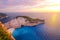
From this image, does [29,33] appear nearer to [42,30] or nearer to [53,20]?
[42,30]

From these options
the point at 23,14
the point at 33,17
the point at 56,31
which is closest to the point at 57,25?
the point at 56,31

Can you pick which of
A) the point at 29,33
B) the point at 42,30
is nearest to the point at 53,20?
the point at 42,30

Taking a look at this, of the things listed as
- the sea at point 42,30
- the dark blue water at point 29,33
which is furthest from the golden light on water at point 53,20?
the dark blue water at point 29,33

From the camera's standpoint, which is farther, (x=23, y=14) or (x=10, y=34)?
(x=23, y=14)

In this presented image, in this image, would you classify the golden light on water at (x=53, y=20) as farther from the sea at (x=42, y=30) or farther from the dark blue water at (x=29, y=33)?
the dark blue water at (x=29, y=33)

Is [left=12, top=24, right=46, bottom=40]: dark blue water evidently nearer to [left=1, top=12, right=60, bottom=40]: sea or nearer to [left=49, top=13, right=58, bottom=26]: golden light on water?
[left=1, top=12, right=60, bottom=40]: sea

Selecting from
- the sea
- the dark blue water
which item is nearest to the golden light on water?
the sea

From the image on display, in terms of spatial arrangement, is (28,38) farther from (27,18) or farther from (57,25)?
(57,25)

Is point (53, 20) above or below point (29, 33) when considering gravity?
above
